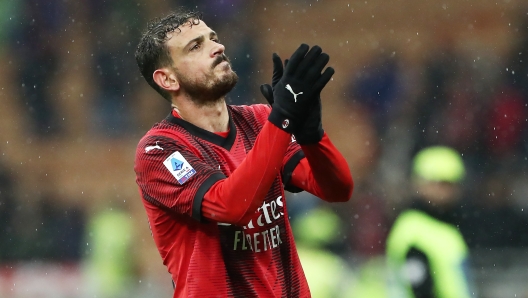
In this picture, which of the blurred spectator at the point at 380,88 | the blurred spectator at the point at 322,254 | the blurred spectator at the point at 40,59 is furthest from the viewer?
the blurred spectator at the point at 40,59

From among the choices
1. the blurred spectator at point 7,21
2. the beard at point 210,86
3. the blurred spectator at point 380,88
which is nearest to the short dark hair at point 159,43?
the beard at point 210,86

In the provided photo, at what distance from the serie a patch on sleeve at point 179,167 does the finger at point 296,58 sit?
0.43 meters

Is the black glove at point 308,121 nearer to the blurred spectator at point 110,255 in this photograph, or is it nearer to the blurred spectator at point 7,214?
the blurred spectator at point 110,255

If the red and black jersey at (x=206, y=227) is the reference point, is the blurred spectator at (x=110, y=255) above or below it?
below

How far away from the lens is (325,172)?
8.61ft

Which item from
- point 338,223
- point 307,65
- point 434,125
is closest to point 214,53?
point 307,65

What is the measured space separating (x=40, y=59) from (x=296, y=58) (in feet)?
21.9

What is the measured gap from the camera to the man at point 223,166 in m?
2.38

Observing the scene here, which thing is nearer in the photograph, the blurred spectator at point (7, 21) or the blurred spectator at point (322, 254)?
the blurred spectator at point (322, 254)

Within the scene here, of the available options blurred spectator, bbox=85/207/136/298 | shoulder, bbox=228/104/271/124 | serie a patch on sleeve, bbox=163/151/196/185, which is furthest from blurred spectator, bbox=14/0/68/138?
serie a patch on sleeve, bbox=163/151/196/185

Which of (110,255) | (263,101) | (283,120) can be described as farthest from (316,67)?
(263,101)

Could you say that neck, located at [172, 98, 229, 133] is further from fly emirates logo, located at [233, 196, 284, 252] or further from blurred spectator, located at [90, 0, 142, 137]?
blurred spectator, located at [90, 0, 142, 137]

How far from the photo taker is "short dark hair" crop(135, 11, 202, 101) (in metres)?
2.84

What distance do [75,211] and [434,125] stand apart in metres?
3.28
